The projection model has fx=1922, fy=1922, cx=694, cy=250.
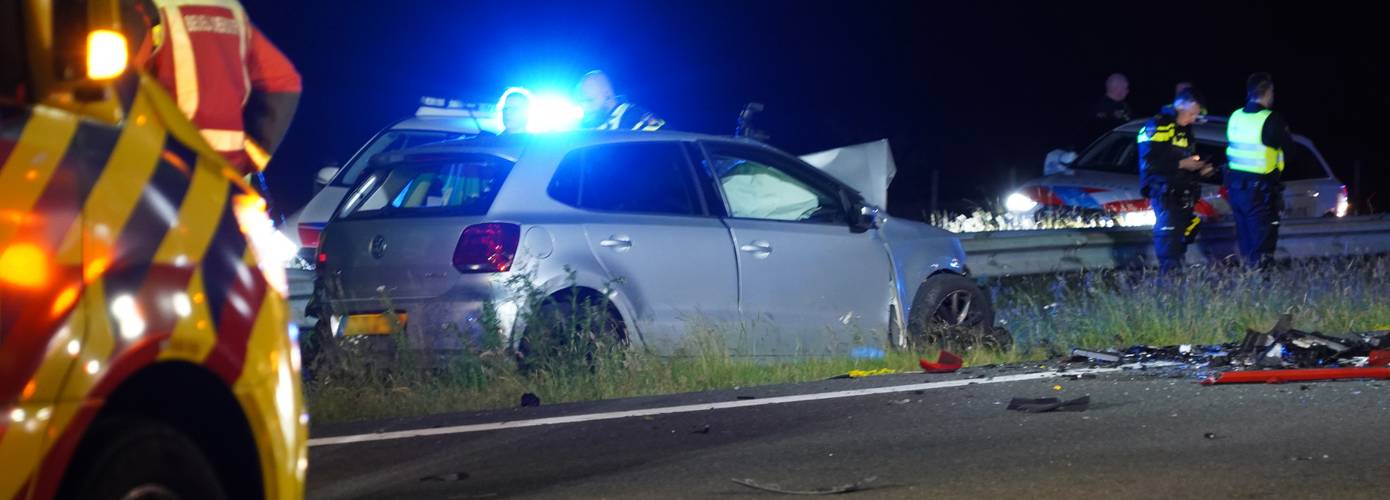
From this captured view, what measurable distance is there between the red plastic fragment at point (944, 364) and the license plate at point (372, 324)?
2.49 meters

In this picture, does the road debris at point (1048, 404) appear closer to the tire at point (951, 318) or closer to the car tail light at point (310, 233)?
the tire at point (951, 318)

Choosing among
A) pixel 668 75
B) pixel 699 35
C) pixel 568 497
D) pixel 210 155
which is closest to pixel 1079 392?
pixel 568 497

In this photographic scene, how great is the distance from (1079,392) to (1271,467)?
6.55 ft

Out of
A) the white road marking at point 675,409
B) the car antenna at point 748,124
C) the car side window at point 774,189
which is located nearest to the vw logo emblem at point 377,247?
the white road marking at point 675,409

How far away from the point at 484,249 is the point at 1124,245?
22.8 ft

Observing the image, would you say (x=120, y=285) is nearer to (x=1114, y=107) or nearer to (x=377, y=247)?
(x=377, y=247)

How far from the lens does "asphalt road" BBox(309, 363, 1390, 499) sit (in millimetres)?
5891

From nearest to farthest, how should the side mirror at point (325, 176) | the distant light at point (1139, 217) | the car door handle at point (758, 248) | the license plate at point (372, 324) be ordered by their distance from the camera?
the license plate at point (372, 324) → the car door handle at point (758, 248) → the side mirror at point (325, 176) → the distant light at point (1139, 217)

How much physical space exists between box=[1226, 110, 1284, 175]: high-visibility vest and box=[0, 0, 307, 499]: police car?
36.7 ft

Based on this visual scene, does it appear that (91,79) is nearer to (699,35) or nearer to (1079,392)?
(1079,392)

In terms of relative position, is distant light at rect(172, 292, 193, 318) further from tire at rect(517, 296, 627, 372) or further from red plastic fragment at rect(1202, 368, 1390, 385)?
red plastic fragment at rect(1202, 368, 1390, 385)

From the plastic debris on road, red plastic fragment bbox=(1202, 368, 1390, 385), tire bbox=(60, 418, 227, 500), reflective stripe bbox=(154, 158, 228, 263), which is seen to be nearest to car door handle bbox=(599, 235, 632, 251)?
the plastic debris on road

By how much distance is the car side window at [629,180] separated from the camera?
9164 mm

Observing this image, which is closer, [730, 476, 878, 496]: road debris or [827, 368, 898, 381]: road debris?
[730, 476, 878, 496]: road debris
